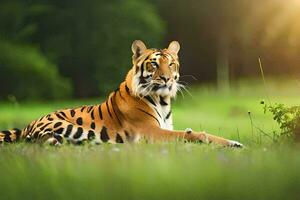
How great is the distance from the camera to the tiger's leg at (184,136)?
7879 millimetres

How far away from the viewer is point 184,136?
8.04 m

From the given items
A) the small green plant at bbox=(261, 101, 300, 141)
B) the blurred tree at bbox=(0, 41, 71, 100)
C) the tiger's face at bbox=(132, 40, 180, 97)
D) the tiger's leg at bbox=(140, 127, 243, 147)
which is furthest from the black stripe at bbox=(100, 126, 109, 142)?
the blurred tree at bbox=(0, 41, 71, 100)

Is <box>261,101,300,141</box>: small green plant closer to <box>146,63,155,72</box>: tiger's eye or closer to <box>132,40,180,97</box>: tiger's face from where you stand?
<box>132,40,180,97</box>: tiger's face

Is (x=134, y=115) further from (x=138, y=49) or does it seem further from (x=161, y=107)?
(x=138, y=49)

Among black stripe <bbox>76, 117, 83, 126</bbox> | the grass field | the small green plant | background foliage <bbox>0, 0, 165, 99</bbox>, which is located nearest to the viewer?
the grass field

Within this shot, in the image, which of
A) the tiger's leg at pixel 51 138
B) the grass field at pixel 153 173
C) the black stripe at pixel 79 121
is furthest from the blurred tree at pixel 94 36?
the grass field at pixel 153 173

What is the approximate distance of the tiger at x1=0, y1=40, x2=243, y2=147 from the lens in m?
8.23

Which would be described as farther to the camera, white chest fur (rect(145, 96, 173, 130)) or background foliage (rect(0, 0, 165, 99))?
background foliage (rect(0, 0, 165, 99))

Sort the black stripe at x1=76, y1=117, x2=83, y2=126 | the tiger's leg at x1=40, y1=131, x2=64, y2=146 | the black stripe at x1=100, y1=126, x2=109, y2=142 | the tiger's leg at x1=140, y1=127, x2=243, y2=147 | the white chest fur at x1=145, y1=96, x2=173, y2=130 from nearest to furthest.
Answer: the tiger's leg at x1=140, y1=127, x2=243, y2=147 → the tiger's leg at x1=40, y1=131, x2=64, y2=146 → the black stripe at x1=100, y1=126, x2=109, y2=142 → the white chest fur at x1=145, y1=96, x2=173, y2=130 → the black stripe at x1=76, y1=117, x2=83, y2=126

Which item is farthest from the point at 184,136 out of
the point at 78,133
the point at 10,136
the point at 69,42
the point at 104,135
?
the point at 69,42

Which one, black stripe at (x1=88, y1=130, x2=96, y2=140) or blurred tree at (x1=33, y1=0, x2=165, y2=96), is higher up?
blurred tree at (x1=33, y1=0, x2=165, y2=96)

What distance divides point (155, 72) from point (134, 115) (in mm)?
507

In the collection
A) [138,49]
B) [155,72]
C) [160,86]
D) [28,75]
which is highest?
[28,75]

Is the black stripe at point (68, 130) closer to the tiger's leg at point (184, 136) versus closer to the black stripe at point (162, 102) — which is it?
the tiger's leg at point (184, 136)
